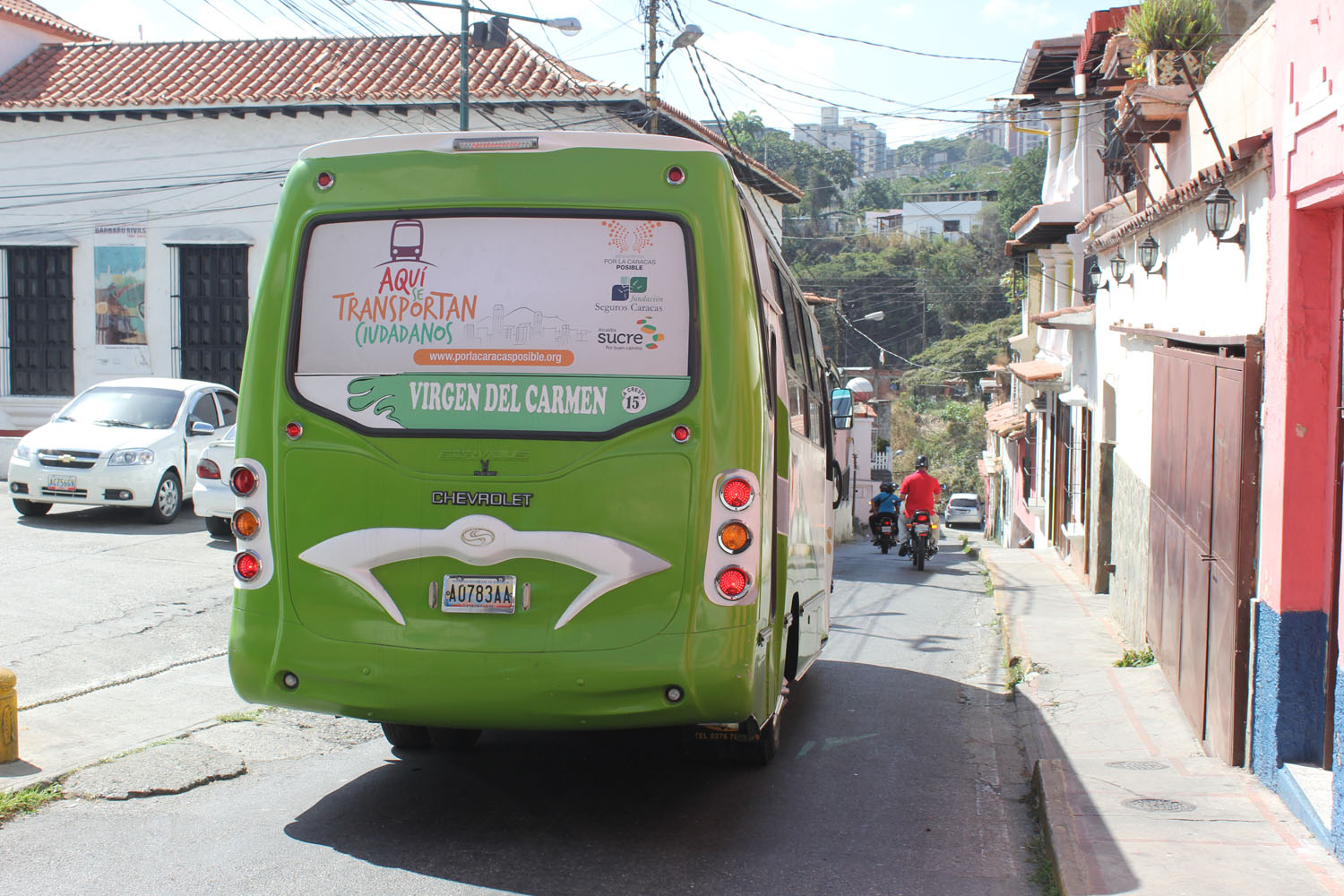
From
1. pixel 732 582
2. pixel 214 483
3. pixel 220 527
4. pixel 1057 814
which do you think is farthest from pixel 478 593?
pixel 220 527

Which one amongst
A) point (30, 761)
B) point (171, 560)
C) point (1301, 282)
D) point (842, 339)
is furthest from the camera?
point (842, 339)

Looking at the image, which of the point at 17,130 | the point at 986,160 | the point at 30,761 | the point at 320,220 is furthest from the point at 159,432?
the point at 986,160

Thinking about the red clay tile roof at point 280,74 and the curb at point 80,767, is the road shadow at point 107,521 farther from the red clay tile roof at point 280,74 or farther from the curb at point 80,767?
the red clay tile roof at point 280,74

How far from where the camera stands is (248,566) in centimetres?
516

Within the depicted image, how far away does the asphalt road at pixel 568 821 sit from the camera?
4723 millimetres

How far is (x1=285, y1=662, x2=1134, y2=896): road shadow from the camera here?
4859 millimetres

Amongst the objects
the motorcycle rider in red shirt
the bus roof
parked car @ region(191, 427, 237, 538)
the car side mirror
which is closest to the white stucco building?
the motorcycle rider in red shirt

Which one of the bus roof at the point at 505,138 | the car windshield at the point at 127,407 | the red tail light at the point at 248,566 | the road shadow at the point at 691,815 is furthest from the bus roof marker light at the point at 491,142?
the car windshield at the point at 127,407

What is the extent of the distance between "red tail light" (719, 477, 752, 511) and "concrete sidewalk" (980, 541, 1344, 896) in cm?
187

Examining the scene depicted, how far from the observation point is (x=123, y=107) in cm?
2238

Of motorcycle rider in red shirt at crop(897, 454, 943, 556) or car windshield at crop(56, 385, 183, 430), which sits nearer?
car windshield at crop(56, 385, 183, 430)

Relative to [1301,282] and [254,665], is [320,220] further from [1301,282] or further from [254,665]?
[1301,282]

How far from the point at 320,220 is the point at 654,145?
144 cm

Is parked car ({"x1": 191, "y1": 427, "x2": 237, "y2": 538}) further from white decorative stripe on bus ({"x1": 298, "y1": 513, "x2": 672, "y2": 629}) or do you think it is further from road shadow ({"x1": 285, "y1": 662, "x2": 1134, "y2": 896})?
white decorative stripe on bus ({"x1": 298, "y1": 513, "x2": 672, "y2": 629})
